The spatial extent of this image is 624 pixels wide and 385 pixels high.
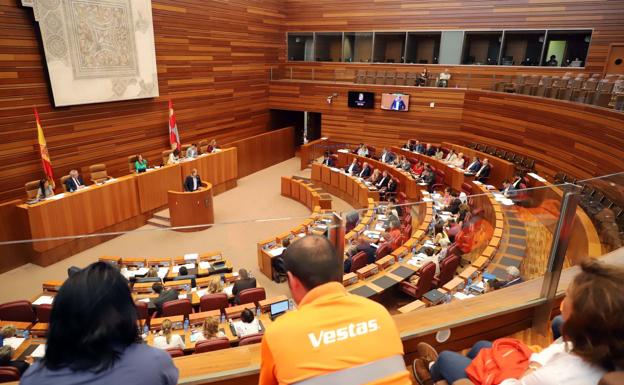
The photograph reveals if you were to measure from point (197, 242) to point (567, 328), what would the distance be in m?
7.55

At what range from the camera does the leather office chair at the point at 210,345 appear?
4.38 metres

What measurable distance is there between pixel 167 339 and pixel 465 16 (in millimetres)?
13294

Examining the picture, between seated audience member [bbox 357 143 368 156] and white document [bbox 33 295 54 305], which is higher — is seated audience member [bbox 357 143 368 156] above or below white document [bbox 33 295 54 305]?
above

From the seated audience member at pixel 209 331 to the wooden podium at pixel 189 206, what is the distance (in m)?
4.67

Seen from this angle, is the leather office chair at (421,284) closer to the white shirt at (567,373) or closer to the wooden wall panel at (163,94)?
the white shirt at (567,373)

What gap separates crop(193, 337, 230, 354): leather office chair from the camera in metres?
4.38

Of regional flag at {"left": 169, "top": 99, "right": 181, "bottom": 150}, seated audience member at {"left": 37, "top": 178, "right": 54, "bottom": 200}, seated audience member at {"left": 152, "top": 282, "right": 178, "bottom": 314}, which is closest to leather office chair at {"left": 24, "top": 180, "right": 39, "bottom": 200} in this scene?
seated audience member at {"left": 37, "top": 178, "right": 54, "bottom": 200}

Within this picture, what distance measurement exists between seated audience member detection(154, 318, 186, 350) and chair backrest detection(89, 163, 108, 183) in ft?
18.8

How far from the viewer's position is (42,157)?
8.63 metres

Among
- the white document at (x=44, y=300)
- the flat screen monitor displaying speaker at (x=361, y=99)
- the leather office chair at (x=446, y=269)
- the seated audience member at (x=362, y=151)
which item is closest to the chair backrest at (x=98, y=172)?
the white document at (x=44, y=300)

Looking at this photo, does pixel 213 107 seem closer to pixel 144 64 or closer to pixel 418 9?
pixel 144 64

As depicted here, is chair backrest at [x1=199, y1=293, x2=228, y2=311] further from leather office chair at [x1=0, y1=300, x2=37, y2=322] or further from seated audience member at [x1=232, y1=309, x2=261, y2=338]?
leather office chair at [x1=0, y1=300, x2=37, y2=322]

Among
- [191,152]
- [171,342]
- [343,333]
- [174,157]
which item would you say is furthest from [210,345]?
[191,152]

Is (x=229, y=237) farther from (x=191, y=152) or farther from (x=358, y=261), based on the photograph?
(x=191, y=152)
